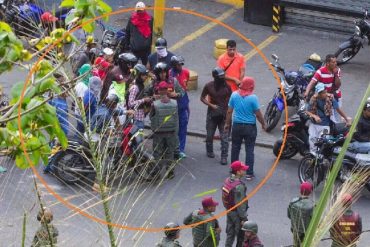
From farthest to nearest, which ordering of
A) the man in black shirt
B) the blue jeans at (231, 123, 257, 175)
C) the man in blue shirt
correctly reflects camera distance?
the man in black shirt → the blue jeans at (231, 123, 257, 175) → the man in blue shirt

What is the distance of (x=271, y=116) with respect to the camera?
46.3ft

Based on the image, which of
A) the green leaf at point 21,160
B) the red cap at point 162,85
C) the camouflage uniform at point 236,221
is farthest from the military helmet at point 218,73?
the green leaf at point 21,160

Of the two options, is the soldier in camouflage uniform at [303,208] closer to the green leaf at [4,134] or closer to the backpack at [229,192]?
the backpack at [229,192]

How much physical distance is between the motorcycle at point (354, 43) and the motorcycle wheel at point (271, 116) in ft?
10.0

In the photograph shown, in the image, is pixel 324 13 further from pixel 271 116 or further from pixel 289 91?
pixel 271 116

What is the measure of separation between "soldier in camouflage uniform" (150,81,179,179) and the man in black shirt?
29.9 inches

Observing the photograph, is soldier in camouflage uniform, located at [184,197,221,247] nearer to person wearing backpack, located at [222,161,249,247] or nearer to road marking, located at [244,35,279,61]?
person wearing backpack, located at [222,161,249,247]

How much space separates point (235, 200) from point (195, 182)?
2.65m

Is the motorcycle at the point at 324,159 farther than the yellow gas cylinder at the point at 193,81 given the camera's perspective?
No

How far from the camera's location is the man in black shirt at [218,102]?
1308cm

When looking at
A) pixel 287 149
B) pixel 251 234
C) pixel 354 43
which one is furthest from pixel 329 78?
pixel 251 234

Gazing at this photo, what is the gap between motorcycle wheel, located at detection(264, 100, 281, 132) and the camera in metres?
14.0

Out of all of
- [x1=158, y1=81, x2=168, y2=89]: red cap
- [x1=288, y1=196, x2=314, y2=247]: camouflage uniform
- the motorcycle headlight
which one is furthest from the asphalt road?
the motorcycle headlight

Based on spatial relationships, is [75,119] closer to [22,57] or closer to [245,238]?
[22,57]
